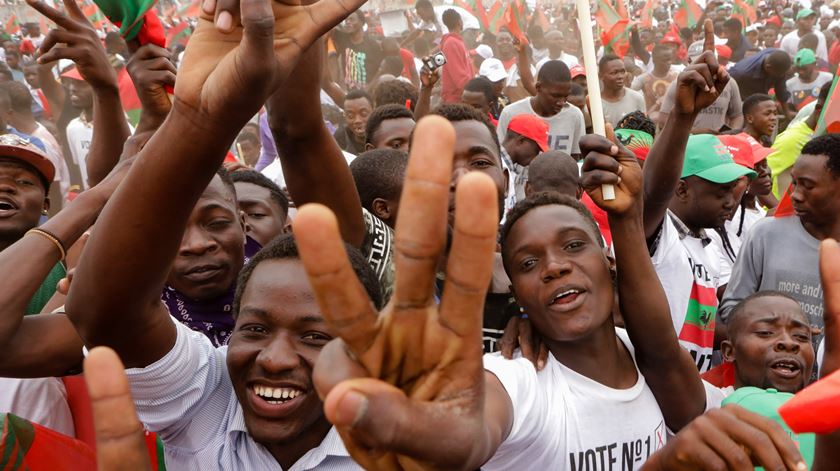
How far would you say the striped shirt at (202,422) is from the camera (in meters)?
1.78

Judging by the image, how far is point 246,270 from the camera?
206 centimetres

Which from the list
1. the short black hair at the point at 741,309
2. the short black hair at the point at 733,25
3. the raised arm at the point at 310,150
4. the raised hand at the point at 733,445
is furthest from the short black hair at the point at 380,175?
A: the short black hair at the point at 733,25

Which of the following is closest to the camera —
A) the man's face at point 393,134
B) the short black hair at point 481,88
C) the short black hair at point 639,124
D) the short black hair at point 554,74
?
the man's face at point 393,134

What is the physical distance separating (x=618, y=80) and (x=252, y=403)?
738cm

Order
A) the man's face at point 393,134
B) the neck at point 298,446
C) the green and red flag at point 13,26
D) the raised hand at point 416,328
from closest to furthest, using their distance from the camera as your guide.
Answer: the raised hand at point 416,328 → the neck at point 298,446 → the man's face at point 393,134 → the green and red flag at point 13,26

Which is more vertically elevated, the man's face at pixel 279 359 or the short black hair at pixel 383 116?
the short black hair at pixel 383 116

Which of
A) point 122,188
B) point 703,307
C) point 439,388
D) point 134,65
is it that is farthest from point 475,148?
point 439,388

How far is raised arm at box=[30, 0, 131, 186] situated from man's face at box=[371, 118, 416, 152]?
1.60 meters

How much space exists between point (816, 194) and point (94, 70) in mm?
2898

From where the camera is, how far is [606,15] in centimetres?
913

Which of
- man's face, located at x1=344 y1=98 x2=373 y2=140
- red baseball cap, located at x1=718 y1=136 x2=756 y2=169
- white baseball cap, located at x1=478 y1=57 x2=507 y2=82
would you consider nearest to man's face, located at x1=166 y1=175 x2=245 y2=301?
red baseball cap, located at x1=718 y1=136 x2=756 y2=169

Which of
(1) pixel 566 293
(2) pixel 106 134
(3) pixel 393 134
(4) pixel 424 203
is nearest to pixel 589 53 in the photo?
(1) pixel 566 293

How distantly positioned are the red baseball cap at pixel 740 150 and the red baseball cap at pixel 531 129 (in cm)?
151

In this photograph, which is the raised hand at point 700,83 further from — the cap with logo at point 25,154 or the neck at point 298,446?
the cap with logo at point 25,154
